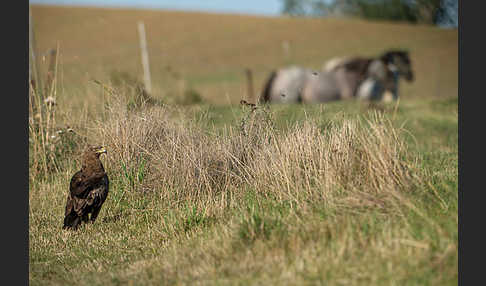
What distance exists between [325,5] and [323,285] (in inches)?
3234

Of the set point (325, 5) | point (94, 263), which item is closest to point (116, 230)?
point (94, 263)

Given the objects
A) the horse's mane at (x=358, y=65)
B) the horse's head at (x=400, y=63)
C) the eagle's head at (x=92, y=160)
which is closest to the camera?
the eagle's head at (x=92, y=160)

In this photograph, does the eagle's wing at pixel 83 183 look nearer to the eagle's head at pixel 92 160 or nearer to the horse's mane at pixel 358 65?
the eagle's head at pixel 92 160

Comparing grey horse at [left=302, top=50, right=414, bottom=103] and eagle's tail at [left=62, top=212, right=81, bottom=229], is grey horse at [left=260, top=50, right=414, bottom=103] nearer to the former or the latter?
grey horse at [left=302, top=50, right=414, bottom=103]

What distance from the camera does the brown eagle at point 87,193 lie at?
18.5 feet

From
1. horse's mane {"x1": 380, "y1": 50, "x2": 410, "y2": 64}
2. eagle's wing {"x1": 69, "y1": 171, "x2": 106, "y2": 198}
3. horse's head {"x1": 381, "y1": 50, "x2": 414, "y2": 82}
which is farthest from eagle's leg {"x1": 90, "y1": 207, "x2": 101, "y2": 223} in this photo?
horse's head {"x1": 381, "y1": 50, "x2": 414, "y2": 82}

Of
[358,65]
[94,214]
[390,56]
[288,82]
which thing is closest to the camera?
[94,214]

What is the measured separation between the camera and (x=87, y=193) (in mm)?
5680

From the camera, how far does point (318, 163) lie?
5211mm

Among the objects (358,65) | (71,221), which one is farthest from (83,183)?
(358,65)

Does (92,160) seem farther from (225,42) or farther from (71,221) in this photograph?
(225,42)

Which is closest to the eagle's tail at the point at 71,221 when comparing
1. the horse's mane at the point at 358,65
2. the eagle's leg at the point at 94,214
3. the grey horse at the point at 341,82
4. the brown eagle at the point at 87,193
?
the brown eagle at the point at 87,193

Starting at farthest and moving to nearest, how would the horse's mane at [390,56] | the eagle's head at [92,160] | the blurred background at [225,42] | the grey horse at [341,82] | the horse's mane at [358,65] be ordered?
the blurred background at [225,42] → the horse's mane at [390,56] → the horse's mane at [358,65] → the grey horse at [341,82] → the eagle's head at [92,160]

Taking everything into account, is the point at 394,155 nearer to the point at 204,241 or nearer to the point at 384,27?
the point at 204,241
